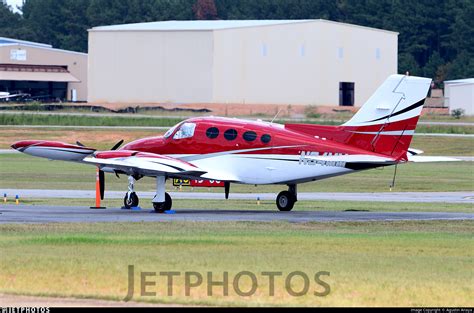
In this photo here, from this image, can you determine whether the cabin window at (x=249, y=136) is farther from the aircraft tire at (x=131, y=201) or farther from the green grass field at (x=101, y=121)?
the green grass field at (x=101, y=121)

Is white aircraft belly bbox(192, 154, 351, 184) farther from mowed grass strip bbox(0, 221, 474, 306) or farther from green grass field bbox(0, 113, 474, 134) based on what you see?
green grass field bbox(0, 113, 474, 134)

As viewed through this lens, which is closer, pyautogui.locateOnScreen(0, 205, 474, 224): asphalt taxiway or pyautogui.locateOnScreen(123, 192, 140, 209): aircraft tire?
pyautogui.locateOnScreen(0, 205, 474, 224): asphalt taxiway

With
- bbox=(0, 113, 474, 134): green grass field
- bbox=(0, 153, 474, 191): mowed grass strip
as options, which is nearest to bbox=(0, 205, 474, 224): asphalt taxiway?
bbox=(0, 153, 474, 191): mowed grass strip

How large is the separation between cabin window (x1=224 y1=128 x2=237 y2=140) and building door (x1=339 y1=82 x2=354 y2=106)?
72.0 metres

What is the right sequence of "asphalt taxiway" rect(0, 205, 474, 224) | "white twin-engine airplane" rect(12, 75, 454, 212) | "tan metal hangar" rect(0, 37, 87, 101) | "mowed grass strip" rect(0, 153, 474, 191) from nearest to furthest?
"asphalt taxiway" rect(0, 205, 474, 224)
"white twin-engine airplane" rect(12, 75, 454, 212)
"mowed grass strip" rect(0, 153, 474, 191)
"tan metal hangar" rect(0, 37, 87, 101)

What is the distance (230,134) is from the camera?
29875 mm

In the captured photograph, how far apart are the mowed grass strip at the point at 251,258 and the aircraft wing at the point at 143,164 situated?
355 centimetres

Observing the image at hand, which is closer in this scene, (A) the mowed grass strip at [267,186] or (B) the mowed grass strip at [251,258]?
(B) the mowed grass strip at [251,258]

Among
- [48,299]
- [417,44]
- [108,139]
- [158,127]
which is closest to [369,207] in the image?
[48,299]

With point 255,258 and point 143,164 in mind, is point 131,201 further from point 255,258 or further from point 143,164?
point 255,258

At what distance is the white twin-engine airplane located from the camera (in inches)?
1127

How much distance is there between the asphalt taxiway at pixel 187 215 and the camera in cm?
2642

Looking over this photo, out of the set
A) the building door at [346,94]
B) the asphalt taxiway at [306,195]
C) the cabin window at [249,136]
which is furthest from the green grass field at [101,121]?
the cabin window at [249,136]

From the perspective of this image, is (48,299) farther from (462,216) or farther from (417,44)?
(417,44)
